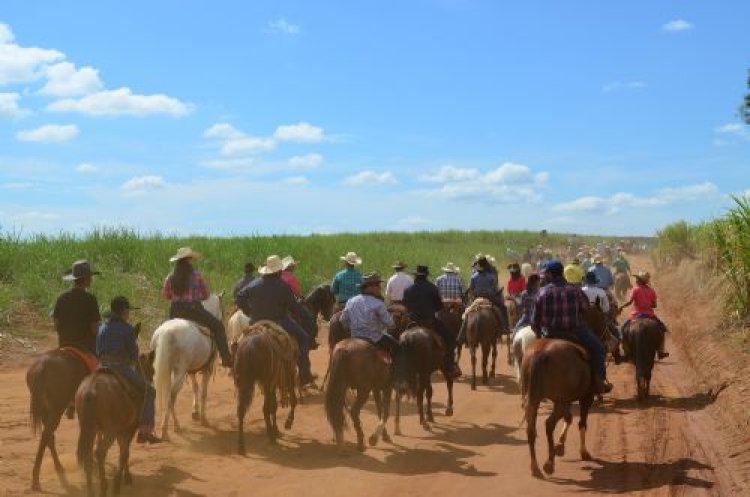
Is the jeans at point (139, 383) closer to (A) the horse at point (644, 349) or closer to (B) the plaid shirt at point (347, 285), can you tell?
(B) the plaid shirt at point (347, 285)

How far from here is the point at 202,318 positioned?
11.9 meters

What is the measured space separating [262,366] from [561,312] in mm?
4264

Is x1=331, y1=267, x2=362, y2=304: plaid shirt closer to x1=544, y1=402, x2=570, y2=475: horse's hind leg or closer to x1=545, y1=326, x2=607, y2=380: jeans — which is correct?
x1=545, y1=326, x2=607, y2=380: jeans

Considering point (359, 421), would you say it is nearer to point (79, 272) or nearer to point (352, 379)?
point (352, 379)

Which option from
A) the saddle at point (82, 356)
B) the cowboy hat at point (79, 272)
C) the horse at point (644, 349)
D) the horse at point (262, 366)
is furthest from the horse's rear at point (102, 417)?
the horse at point (644, 349)

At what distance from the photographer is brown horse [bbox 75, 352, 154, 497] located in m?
7.66

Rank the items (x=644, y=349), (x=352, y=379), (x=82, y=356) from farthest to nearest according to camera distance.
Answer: (x=644, y=349), (x=352, y=379), (x=82, y=356)

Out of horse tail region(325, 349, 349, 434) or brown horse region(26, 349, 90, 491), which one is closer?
brown horse region(26, 349, 90, 491)

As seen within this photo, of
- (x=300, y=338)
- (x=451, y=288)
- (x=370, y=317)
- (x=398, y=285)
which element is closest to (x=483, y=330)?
(x=451, y=288)

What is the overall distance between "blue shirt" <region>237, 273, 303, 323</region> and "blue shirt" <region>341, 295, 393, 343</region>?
133 centimetres

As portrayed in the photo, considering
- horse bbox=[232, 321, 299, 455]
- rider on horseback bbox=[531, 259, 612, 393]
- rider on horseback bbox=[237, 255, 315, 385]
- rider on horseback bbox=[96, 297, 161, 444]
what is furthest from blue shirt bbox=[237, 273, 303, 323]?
rider on horseback bbox=[531, 259, 612, 393]

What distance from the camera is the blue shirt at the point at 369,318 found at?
35.3ft

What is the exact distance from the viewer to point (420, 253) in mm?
42844

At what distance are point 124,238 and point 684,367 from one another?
18646mm
